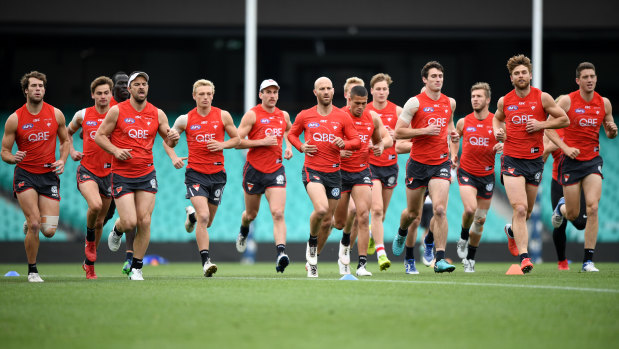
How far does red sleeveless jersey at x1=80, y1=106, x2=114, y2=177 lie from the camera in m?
12.7

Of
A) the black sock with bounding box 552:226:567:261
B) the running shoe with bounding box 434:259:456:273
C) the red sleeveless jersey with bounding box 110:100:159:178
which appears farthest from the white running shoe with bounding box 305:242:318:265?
the black sock with bounding box 552:226:567:261

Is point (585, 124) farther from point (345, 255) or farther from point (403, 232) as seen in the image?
point (345, 255)

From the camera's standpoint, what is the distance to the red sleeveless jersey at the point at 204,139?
485 inches

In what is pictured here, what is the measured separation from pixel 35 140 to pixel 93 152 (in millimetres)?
1382

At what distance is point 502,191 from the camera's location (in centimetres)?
2131

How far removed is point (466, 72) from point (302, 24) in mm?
4320

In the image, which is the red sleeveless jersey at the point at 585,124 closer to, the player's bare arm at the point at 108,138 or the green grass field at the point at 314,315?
the green grass field at the point at 314,315

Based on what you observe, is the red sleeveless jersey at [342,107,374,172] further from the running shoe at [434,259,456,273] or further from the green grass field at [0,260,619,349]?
the green grass field at [0,260,619,349]

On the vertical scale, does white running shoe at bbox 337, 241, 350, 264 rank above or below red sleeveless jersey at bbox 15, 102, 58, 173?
below

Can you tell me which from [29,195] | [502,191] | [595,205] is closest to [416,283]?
[595,205]

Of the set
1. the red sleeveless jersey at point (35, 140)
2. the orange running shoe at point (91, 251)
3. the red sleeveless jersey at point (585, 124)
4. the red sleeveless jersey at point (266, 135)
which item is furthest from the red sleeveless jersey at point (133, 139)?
the red sleeveless jersey at point (585, 124)

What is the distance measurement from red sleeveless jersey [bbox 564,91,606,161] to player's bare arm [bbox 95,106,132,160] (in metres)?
6.00

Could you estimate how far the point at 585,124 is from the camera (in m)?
12.5

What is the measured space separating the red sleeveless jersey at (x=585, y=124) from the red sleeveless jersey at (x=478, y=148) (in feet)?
4.05
